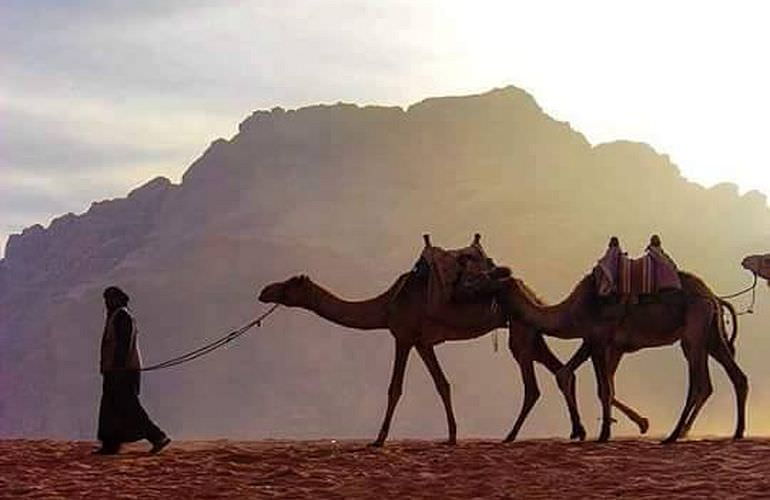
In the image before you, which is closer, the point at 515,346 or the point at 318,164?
the point at 515,346

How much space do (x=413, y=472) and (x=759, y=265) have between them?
5.65m

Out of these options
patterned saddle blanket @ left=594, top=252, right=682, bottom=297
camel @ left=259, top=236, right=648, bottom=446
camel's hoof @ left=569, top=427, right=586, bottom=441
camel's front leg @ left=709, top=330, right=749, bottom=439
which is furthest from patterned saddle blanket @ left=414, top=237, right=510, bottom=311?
camel's front leg @ left=709, top=330, right=749, bottom=439

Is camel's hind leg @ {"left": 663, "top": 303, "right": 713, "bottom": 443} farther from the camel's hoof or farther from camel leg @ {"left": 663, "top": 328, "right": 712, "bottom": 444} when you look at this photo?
the camel's hoof

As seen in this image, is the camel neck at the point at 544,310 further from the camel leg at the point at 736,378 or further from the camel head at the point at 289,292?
the camel head at the point at 289,292

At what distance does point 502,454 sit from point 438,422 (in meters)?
46.0

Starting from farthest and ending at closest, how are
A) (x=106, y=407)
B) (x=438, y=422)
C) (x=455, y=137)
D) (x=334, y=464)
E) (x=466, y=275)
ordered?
(x=455, y=137) < (x=438, y=422) < (x=466, y=275) < (x=106, y=407) < (x=334, y=464)

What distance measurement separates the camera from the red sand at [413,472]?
11117mm

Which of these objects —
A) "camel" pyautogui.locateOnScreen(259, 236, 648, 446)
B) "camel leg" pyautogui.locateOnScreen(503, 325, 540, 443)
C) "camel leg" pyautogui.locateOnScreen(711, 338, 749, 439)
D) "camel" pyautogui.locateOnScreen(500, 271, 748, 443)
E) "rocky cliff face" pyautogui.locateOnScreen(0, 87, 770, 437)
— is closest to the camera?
"camel" pyautogui.locateOnScreen(500, 271, 748, 443)

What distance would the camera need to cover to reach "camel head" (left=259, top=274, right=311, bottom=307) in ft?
52.1

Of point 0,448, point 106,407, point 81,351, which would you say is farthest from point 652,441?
point 81,351

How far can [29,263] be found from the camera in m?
82.4

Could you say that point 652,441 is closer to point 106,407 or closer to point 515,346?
point 515,346

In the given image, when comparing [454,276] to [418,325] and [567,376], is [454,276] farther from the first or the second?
[567,376]

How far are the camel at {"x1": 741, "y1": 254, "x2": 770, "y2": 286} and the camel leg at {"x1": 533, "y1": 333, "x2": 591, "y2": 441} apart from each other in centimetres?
225
